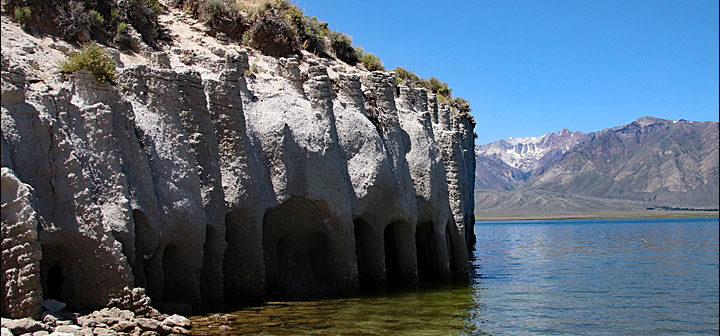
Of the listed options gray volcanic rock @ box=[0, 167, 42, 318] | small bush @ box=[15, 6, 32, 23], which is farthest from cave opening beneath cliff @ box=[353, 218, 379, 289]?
gray volcanic rock @ box=[0, 167, 42, 318]

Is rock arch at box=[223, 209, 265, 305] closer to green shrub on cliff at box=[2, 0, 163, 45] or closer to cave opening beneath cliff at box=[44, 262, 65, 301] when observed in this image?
cave opening beneath cliff at box=[44, 262, 65, 301]

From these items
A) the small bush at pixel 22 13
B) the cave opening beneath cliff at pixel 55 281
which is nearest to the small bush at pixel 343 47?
the small bush at pixel 22 13

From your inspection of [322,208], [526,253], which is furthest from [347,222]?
[526,253]

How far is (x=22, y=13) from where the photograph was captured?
72.6 feet

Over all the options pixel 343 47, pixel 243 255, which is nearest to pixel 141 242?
pixel 243 255

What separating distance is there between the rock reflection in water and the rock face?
1.24m

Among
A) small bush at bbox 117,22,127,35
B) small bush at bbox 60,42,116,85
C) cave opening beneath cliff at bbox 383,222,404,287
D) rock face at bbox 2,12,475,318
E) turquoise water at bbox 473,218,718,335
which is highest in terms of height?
small bush at bbox 117,22,127,35

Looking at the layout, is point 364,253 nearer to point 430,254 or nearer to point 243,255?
point 430,254

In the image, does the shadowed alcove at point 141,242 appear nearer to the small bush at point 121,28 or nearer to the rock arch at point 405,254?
the small bush at point 121,28

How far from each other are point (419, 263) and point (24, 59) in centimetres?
1872

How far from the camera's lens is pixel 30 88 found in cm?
1677

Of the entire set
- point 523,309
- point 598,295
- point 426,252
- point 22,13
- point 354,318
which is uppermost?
point 22,13

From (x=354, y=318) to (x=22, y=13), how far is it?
44.0 feet

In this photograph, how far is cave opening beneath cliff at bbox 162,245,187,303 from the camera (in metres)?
18.6
